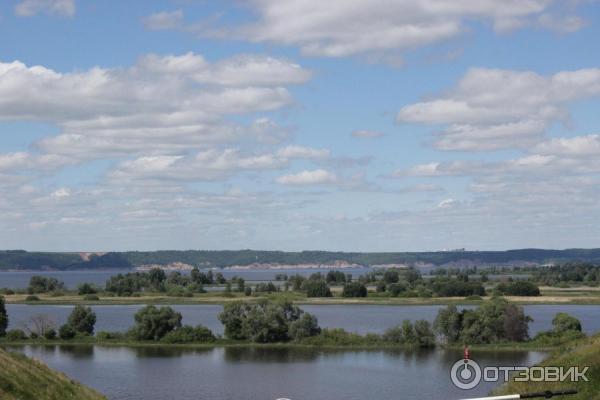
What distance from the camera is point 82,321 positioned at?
81.8 metres

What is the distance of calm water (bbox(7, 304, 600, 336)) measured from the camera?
8806 centimetres

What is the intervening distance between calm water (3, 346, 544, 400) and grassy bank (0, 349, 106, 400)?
24.1 m

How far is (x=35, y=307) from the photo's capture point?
121312 mm

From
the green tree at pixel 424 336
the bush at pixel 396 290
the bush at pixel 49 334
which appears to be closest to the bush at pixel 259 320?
the green tree at pixel 424 336

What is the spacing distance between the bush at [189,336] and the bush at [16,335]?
13771 millimetres

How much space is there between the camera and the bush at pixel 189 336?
3000 inches

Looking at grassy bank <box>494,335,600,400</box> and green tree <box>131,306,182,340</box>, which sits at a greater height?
grassy bank <box>494,335,600,400</box>

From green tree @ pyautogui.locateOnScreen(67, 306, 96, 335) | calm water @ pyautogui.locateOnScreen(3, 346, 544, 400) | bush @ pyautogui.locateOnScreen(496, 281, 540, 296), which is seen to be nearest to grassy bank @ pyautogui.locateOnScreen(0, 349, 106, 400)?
calm water @ pyautogui.locateOnScreen(3, 346, 544, 400)

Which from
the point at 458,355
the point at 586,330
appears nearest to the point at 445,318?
the point at 458,355

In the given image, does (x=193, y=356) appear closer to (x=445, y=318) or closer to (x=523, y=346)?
(x=445, y=318)

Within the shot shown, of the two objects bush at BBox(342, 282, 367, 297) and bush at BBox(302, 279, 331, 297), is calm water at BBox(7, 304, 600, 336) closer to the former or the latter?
bush at BBox(342, 282, 367, 297)

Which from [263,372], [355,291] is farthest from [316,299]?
[263,372]

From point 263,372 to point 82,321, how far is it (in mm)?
31319

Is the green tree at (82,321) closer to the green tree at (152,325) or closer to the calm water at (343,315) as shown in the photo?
the calm water at (343,315)
